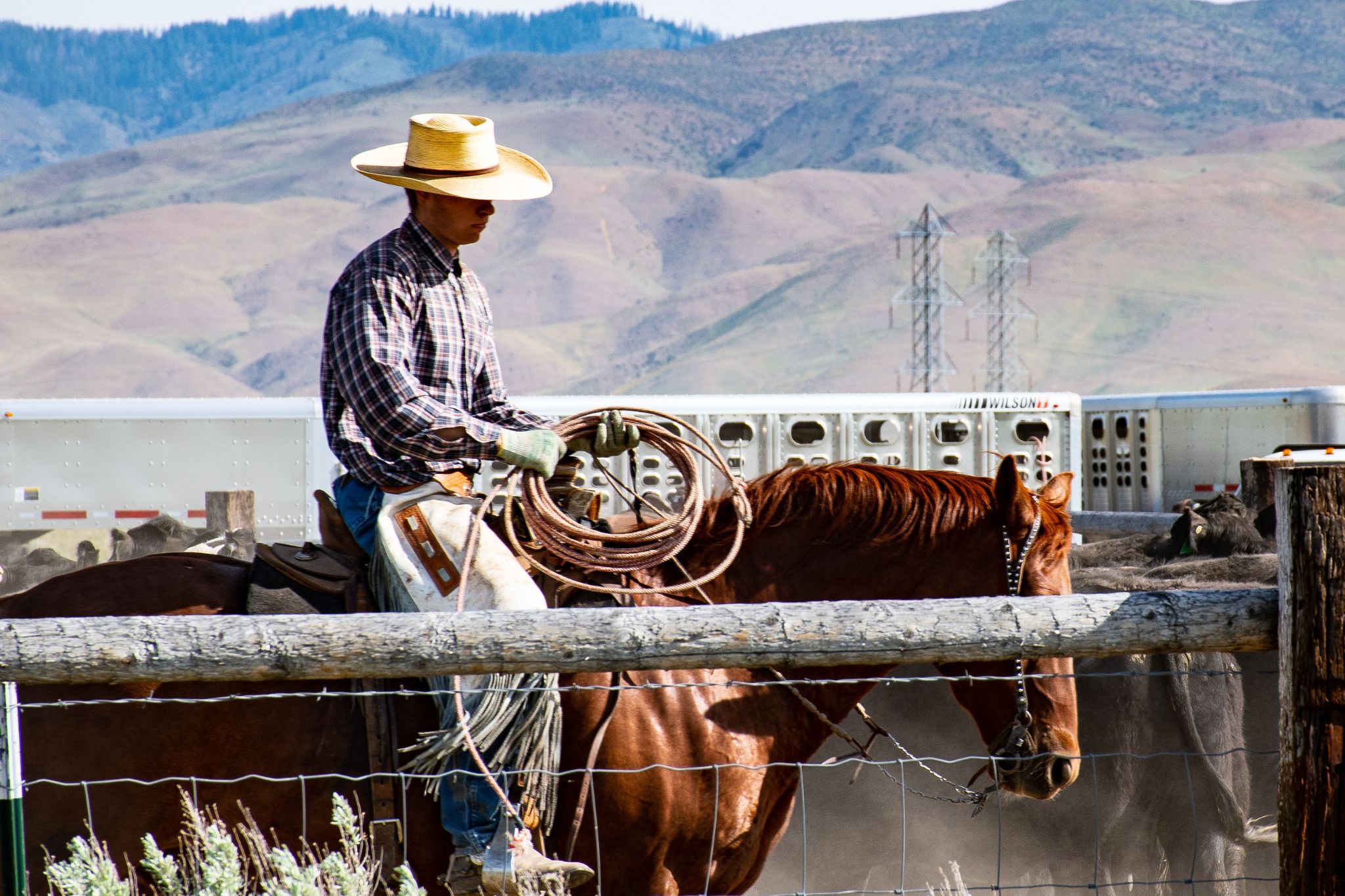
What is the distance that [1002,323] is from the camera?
71188 millimetres

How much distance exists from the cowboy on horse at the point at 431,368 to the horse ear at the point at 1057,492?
1190 mm

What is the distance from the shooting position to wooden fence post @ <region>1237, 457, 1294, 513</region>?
28.9 feet

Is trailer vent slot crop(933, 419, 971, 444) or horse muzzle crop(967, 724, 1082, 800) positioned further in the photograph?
trailer vent slot crop(933, 419, 971, 444)

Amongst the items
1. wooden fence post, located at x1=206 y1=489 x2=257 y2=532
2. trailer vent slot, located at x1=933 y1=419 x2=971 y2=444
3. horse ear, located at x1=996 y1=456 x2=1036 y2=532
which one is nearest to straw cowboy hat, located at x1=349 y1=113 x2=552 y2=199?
horse ear, located at x1=996 y1=456 x2=1036 y2=532

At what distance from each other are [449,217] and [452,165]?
145 millimetres

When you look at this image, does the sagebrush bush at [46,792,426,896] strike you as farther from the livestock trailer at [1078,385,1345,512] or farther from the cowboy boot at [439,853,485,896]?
the livestock trailer at [1078,385,1345,512]

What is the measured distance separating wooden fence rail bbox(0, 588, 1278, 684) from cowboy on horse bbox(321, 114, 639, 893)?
29.8 inches

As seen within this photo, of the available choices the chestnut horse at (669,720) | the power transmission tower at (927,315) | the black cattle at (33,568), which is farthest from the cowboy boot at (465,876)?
the power transmission tower at (927,315)

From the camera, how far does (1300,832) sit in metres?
2.56

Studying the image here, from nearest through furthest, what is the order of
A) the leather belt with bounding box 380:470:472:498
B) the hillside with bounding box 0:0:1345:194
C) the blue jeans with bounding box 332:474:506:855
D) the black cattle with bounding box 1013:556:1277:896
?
the blue jeans with bounding box 332:474:506:855
the leather belt with bounding box 380:470:472:498
the black cattle with bounding box 1013:556:1277:896
the hillside with bounding box 0:0:1345:194

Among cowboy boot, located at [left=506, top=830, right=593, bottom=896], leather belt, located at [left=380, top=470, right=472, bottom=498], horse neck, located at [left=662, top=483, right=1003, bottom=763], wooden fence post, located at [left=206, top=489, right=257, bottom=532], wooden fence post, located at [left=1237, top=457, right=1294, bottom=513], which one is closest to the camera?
cowboy boot, located at [left=506, top=830, right=593, bottom=896]

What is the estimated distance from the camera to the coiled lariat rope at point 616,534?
374 cm

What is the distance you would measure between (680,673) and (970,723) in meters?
2.24

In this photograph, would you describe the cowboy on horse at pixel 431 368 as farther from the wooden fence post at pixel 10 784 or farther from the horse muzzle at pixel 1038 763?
the horse muzzle at pixel 1038 763
